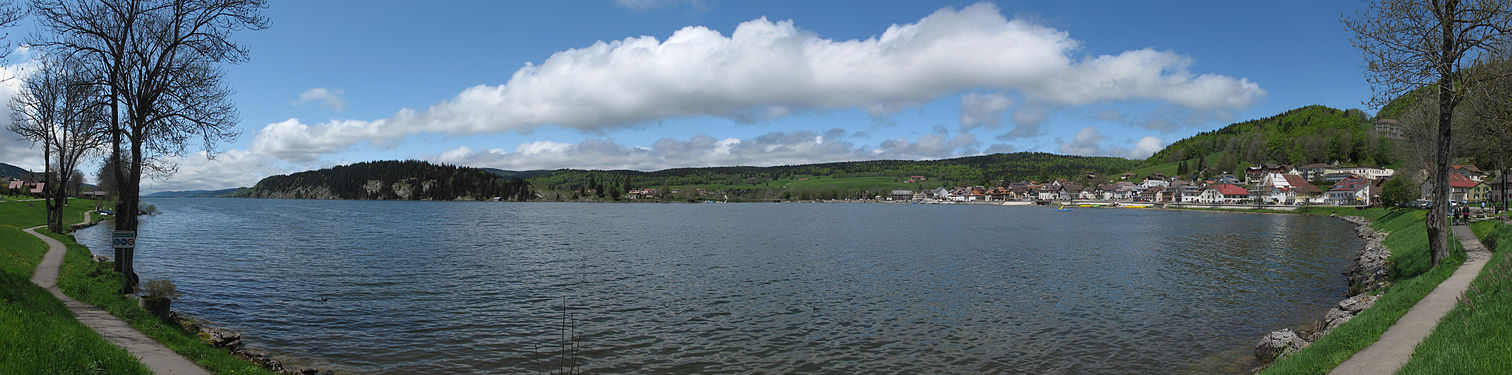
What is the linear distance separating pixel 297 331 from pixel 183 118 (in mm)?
7212

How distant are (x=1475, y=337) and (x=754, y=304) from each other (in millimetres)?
16179

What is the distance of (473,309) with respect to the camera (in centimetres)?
2033

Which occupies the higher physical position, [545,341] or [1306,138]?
[1306,138]

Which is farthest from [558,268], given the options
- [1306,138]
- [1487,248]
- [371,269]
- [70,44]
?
[1306,138]

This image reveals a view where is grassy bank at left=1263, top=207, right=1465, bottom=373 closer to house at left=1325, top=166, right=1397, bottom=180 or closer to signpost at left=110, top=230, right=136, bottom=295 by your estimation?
signpost at left=110, top=230, right=136, bottom=295

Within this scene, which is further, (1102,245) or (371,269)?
(1102,245)

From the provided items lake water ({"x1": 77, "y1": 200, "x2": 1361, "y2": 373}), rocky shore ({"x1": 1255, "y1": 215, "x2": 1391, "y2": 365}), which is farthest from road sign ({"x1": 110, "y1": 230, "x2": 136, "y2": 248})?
rocky shore ({"x1": 1255, "y1": 215, "x2": 1391, "y2": 365})

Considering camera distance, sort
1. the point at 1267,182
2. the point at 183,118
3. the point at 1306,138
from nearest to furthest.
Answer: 1. the point at 183,118
2. the point at 1267,182
3. the point at 1306,138

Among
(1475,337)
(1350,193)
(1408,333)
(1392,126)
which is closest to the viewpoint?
(1475,337)

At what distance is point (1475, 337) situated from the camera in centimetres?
858

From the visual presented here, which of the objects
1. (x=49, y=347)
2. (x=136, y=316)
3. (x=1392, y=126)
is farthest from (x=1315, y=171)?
(x=49, y=347)

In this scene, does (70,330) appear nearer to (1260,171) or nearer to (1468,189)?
(1468,189)

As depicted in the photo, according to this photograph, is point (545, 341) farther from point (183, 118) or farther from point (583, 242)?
point (583, 242)

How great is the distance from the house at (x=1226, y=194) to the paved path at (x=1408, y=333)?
16561 centimetres
